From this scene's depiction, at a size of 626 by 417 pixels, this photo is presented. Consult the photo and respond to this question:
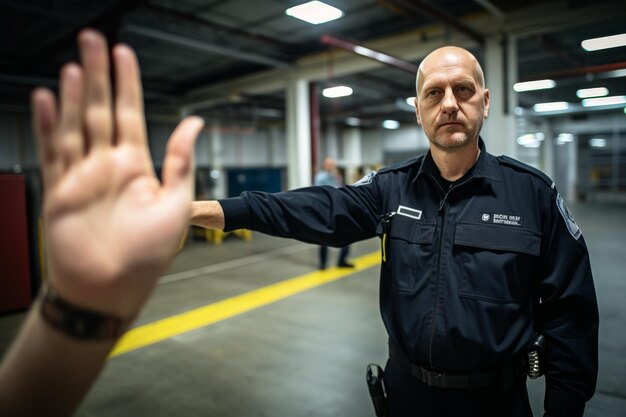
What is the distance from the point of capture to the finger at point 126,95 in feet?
2.41

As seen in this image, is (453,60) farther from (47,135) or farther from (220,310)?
(220,310)

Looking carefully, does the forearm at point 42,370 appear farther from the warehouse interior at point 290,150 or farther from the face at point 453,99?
the warehouse interior at point 290,150

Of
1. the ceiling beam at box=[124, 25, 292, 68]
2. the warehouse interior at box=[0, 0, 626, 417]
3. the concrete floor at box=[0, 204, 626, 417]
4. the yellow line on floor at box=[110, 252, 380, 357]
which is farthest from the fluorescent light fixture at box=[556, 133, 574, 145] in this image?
the yellow line on floor at box=[110, 252, 380, 357]

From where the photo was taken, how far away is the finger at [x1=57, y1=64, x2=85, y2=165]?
69 cm

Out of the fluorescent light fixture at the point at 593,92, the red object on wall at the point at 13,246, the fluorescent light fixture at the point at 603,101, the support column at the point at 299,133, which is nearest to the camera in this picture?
the red object on wall at the point at 13,246

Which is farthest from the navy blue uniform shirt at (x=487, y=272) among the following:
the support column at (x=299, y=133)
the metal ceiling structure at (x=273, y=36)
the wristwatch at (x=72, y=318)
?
the support column at (x=299, y=133)

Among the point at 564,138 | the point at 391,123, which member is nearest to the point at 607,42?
the point at 391,123

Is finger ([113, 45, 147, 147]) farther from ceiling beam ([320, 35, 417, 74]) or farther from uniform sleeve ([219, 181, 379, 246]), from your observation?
ceiling beam ([320, 35, 417, 74])

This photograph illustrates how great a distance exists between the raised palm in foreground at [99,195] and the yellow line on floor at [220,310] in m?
3.11

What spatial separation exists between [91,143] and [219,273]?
286 inches

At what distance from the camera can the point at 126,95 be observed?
0.74 metres

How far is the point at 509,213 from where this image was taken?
1495mm

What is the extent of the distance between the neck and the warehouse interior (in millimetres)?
2299

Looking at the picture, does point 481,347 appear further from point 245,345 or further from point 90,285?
point 245,345
